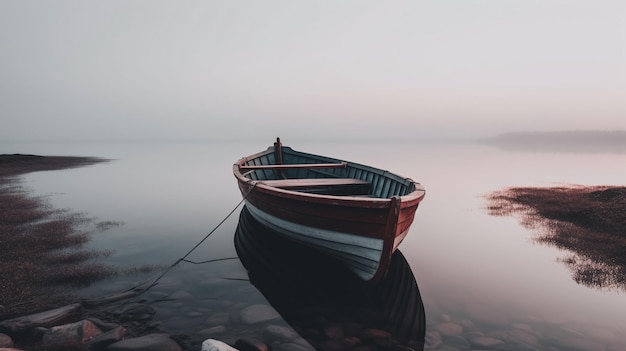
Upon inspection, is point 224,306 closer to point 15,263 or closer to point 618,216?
point 15,263

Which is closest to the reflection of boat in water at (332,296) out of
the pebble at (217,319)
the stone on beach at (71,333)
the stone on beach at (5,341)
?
the pebble at (217,319)

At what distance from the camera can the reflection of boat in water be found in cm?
605

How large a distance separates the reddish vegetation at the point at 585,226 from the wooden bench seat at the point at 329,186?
5922 mm

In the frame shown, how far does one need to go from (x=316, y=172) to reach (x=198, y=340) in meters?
9.52

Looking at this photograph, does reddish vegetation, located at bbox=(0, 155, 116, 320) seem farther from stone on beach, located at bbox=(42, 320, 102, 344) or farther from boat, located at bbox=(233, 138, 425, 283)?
boat, located at bbox=(233, 138, 425, 283)

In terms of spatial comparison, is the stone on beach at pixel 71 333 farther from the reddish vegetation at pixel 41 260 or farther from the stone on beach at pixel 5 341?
the reddish vegetation at pixel 41 260

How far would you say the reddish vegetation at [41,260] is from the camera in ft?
21.2

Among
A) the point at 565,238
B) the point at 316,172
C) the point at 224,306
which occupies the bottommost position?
the point at 224,306

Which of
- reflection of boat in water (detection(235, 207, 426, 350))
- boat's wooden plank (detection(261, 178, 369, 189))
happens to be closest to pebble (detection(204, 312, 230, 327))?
reflection of boat in water (detection(235, 207, 426, 350))

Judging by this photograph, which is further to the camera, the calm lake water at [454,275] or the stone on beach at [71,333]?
the calm lake water at [454,275]

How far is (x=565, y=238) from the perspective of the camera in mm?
11570

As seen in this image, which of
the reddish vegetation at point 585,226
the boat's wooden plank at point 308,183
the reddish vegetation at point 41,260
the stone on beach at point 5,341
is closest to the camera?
the stone on beach at point 5,341

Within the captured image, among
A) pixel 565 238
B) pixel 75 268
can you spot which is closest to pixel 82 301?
pixel 75 268

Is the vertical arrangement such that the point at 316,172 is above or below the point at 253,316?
above
